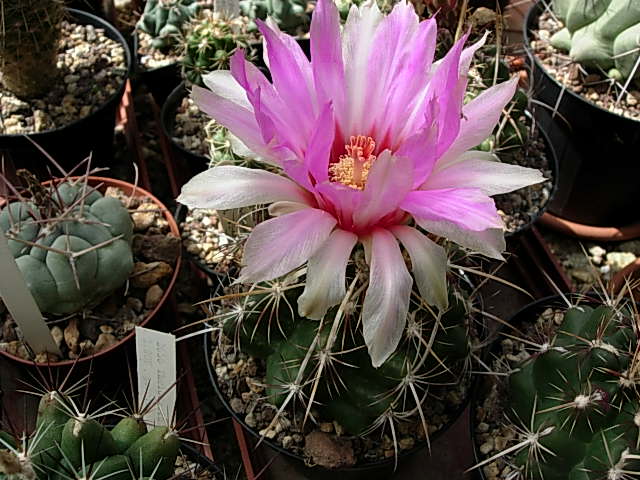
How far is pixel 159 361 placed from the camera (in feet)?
3.26

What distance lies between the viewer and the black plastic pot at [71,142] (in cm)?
152

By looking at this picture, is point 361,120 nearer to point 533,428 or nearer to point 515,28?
point 533,428

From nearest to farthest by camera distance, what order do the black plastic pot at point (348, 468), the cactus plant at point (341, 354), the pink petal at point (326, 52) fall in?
the pink petal at point (326, 52) → the cactus plant at point (341, 354) → the black plastic pot at point (348, 468)

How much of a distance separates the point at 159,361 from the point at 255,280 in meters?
0.35

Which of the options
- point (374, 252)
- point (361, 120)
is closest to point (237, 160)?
point (361, 120)

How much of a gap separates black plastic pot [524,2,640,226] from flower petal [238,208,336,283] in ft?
2.95

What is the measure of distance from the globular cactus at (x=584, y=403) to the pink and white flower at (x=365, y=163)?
0.26 m

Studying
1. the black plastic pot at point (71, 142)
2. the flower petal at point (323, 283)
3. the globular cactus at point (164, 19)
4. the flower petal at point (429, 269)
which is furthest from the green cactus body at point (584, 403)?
the globular cactus at point (164, 19)

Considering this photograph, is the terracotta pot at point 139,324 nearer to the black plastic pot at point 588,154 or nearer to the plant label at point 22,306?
the plant label at point 22,306

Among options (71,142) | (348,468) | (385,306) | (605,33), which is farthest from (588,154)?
(71,142)

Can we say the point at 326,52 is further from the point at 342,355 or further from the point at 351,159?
the point at 342,355

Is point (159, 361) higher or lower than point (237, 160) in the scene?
lower

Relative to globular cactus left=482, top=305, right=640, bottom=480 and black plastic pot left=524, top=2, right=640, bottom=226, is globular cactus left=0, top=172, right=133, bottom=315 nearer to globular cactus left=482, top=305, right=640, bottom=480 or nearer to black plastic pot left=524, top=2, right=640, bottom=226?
globular cactus left=482, top=305, right=640, bottom=480

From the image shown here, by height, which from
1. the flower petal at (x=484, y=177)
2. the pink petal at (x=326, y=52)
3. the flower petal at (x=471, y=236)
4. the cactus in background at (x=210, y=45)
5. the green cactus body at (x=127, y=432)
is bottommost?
the green cactus body at (x=127, y=432)
